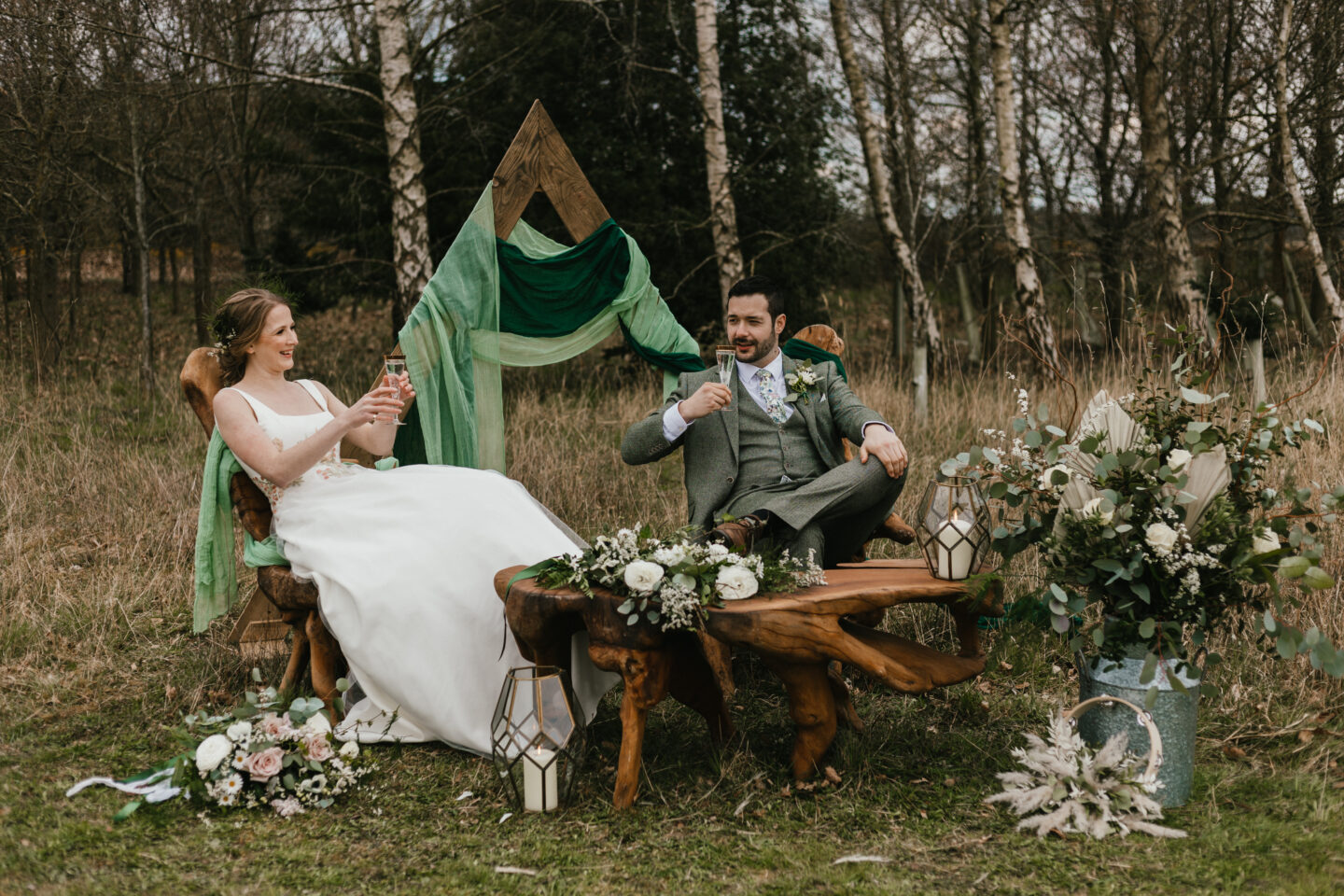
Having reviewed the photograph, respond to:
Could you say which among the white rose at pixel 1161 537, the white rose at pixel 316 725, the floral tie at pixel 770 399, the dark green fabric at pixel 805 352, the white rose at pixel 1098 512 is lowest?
the white rose at pixel 316 725

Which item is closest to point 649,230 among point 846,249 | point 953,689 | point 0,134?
point 846,249

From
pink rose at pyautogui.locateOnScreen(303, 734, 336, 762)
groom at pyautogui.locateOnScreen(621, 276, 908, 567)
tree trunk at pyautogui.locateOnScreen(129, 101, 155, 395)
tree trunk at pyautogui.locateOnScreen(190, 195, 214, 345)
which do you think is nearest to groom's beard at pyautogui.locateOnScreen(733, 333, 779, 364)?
groom at pyautogui.locateOnScreen(621, 276, 908, 567)

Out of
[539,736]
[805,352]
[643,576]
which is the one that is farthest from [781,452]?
[539,736]

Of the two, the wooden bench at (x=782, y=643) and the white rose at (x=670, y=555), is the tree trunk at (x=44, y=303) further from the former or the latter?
the white rose at (x=670, y=555)

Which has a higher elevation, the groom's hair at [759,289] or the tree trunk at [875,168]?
the tree trunk at [875,168]

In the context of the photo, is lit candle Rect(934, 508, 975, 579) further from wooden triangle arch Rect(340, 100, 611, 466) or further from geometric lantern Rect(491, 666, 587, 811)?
wooden triangle arch Rect(340, 100, 611, 466)

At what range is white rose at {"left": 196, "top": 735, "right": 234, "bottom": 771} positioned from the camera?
10.2ft

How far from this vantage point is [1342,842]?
2.72m

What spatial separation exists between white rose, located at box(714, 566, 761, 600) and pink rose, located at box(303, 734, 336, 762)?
1319 mm

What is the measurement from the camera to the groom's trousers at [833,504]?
3453 millimetres

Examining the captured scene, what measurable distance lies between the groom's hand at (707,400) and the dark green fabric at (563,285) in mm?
1372

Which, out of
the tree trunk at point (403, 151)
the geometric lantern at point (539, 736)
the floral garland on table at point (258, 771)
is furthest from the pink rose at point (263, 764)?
the tree trunk at point (403, 151)

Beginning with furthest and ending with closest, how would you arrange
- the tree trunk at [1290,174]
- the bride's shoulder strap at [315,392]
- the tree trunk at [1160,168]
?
1. the tree trunk at [1160,168]
2. the tree trunk at [1290,174]
3. the bride's shoulder strap at [315,392]

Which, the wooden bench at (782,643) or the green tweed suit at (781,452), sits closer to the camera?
the wooden bench at (782,643)
